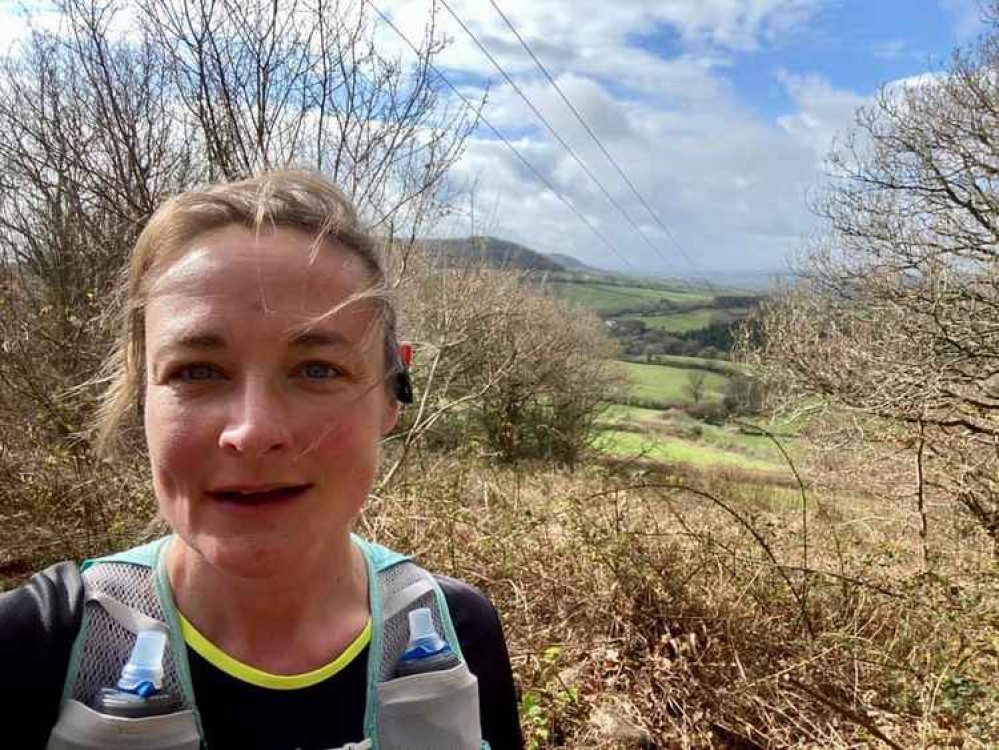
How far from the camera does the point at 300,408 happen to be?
3.34 ft

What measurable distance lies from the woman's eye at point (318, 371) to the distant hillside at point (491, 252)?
27.4 ft

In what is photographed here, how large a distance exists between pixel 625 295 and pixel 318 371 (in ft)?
214

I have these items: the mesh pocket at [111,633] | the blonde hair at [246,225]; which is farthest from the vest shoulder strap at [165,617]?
the blonde hair at [246,225]

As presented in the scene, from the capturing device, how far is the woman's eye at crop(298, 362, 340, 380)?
3.42ft

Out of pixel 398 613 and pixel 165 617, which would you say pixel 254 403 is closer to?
pixel 165 617

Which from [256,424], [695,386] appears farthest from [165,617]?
[695,386]

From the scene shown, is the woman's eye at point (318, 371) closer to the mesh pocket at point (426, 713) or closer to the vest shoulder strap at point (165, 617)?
the vest shoulder strap at point (165, 617)

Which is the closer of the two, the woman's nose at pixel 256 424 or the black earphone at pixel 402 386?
the woman's nose at pixel 256 424

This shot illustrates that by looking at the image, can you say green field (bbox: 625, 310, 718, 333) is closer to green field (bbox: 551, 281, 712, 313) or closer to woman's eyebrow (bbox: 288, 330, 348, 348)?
green field (bbox: 551, 281, 712, 313)

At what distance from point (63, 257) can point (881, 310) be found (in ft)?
39.9

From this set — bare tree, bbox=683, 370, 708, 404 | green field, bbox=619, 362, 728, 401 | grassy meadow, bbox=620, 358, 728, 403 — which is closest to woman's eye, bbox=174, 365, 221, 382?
grassy meadow, bbox=620, 358, 728, 403

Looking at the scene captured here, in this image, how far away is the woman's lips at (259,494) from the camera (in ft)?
3.21

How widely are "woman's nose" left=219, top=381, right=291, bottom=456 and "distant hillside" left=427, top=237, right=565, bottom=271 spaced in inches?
331

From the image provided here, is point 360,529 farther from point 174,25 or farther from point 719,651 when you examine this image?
point 174,25
